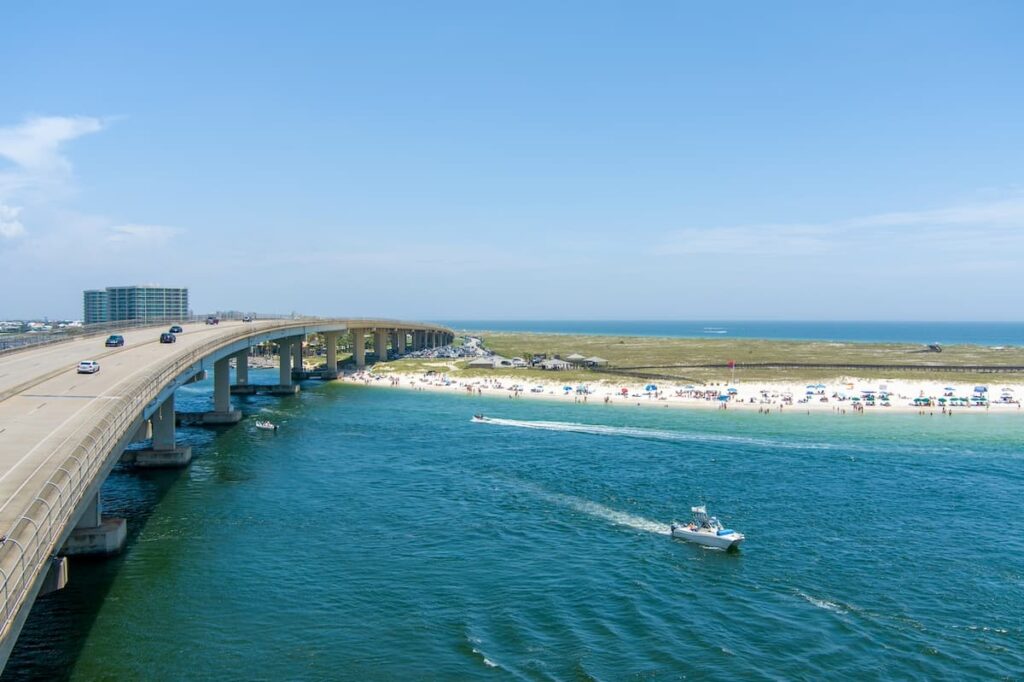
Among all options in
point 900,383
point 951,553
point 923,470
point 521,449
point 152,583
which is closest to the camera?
point 152,583

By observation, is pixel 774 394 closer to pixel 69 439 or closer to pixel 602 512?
pixel 602 512

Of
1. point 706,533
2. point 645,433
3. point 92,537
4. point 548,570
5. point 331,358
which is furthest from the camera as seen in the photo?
point 331,358

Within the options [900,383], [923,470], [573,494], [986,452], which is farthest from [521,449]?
[900,383]

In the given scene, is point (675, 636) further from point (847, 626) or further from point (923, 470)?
point (923, 470)

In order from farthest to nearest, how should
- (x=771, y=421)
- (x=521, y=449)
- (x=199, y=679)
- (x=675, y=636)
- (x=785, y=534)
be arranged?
(x=771, y=421) < (x=521, y=449) < (x=785, y=534) < (x=675, y=636) < (x=199, y=679)

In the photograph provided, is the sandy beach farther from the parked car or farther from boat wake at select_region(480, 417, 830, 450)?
the parked car

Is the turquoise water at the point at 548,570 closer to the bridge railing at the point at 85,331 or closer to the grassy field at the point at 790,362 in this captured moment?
the bridge railing at the point at 85,331

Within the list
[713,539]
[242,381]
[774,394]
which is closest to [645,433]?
[713,539]
